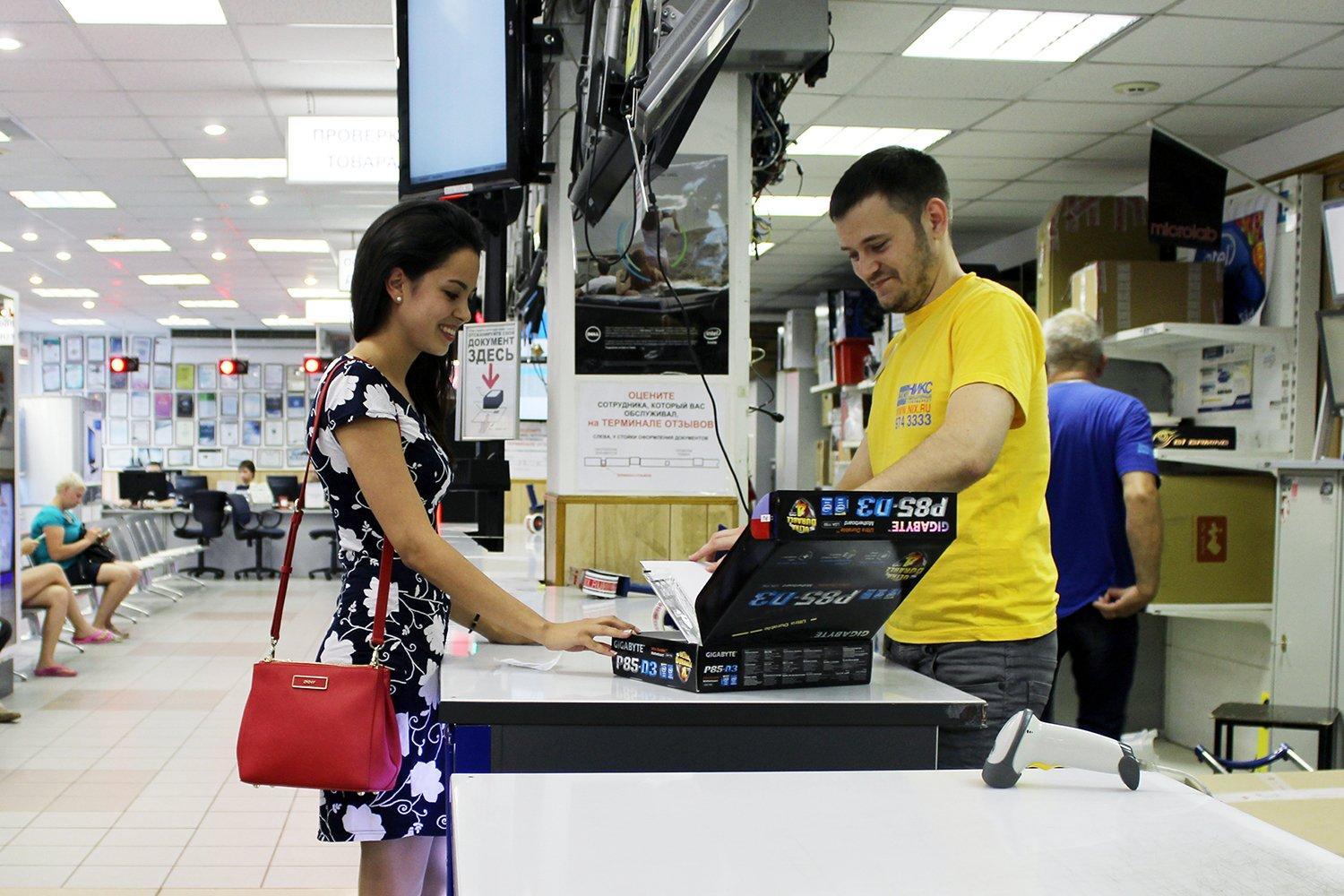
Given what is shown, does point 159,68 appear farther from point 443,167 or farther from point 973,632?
point 973,632

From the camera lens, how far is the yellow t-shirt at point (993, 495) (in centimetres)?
185

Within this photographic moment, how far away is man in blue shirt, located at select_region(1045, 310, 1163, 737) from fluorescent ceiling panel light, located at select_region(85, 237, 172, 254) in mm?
9828

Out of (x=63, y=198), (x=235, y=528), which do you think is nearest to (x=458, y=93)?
(x=63, y=198)

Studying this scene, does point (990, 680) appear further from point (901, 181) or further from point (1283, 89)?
point (1283, 89)

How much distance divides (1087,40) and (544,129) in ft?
9.42

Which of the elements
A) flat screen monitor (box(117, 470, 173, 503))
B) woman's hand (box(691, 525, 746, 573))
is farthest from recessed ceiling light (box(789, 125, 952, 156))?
flat screen monitor (box(117, 470, 173, 503))

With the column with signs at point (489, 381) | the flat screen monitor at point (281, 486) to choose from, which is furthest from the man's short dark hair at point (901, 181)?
the flat screen monitor at point (281, 486)

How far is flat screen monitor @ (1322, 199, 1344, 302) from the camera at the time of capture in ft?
15.0

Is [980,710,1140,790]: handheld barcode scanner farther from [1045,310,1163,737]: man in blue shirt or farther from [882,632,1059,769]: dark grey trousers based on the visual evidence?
[1045,310,1163,737]: man in blue shirt

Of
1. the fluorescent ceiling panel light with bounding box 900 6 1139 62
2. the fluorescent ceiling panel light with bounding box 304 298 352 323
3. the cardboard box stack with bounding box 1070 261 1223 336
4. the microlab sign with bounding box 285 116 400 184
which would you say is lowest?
the cardboard box stack with bounding box 1070 261 1223 336

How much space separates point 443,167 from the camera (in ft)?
10.4

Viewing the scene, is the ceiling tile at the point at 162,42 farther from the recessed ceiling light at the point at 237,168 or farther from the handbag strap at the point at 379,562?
the handbag strap at the point at 379,562

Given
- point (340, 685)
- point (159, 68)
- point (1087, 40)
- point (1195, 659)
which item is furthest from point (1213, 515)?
point (159, 68)

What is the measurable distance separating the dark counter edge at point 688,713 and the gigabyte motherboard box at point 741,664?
2.6 inches
